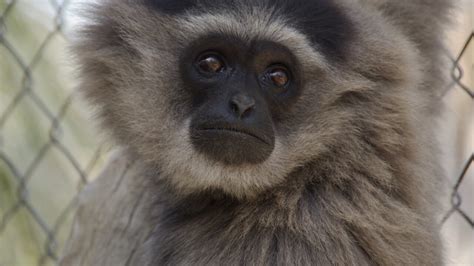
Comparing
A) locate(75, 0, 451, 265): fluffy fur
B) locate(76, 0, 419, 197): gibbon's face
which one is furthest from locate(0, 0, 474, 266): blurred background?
locate(76, 0, 419, 197): gibbon's face

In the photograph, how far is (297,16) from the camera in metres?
3.06

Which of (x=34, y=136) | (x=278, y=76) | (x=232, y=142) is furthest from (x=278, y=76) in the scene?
(x=34, y=136)

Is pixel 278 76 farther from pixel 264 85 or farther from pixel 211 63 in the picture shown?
pixel 211 63

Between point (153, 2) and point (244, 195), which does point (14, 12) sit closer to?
point (153, 2)

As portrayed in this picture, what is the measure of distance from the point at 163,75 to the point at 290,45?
61cm

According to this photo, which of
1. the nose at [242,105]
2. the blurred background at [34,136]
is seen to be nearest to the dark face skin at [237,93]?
the nose at [242,105]

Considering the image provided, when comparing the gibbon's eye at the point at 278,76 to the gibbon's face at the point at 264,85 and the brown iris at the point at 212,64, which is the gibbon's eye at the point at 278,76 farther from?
the brown iris at the point at 212,64

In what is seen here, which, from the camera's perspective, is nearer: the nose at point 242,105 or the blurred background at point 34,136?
the nose at point 242,105

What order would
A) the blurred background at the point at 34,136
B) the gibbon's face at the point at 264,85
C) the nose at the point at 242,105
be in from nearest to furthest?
the nose at the point at 242,105
the gibbon's face at the point at 264,85
the blurred background at the point at 34,136

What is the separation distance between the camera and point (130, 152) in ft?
11.1

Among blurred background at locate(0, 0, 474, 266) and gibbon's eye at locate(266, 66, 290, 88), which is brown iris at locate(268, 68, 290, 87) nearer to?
gibbon's eye at locate(266, 66, 290, 88)

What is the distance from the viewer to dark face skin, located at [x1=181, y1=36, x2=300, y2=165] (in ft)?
9.57

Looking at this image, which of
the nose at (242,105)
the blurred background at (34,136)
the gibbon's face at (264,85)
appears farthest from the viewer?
the blurred background at (34,136)

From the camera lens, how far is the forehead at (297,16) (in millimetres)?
3033
